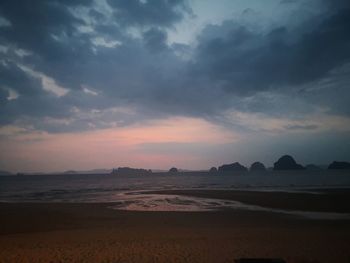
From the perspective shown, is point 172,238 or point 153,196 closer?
point 172,238

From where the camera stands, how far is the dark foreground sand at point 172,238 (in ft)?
35.4

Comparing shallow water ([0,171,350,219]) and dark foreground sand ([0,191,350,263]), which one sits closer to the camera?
dark foreground sand ([0,191,350,263])

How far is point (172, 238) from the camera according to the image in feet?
45.2

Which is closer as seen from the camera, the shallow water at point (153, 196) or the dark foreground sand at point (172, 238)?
the dark foreground sand at point (172, 238)

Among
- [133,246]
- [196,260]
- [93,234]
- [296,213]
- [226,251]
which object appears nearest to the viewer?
[196,260]

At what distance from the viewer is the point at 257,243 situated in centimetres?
1249

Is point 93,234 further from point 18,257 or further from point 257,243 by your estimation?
point 257,243

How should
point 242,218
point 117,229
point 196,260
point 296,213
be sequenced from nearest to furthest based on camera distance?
point 196,260, point 117,229, point 242,218, point 296,213

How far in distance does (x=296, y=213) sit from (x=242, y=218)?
5.81m

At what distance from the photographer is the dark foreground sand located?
10797 millimetres

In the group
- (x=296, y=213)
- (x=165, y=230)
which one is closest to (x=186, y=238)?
(x=165, y=230)

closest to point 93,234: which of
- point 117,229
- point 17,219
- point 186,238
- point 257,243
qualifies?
point 117,229

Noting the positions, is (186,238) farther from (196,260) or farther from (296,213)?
(296,213)

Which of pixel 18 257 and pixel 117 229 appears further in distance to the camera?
pixel 117 229
